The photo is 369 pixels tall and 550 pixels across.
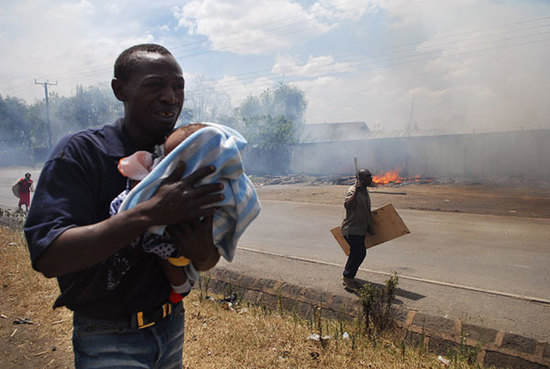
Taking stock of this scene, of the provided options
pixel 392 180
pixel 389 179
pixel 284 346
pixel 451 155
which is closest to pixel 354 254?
pixel 284 346

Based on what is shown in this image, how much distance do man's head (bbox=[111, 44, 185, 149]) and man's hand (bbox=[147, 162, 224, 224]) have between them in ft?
1.09

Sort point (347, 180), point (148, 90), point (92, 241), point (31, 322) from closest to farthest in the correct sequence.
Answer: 1. point (92, 241)
2. point (148, 90)
3. point (31, 322)
4. point (347, 180)

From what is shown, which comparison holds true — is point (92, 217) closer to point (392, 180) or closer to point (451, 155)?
point (392, 180)

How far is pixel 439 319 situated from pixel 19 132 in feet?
217

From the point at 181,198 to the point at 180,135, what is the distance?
0.82ft

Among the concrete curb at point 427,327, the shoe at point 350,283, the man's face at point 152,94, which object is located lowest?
the shoe at point 350,283

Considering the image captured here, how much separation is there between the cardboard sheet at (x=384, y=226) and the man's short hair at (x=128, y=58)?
210 inches

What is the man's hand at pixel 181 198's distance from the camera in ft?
4.03

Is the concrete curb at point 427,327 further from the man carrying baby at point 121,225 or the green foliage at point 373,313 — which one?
the man carrying baby at point 121,225

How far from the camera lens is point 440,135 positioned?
102ft

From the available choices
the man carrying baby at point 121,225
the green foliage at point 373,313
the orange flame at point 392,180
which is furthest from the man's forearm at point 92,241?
the orange flame at point 392,180

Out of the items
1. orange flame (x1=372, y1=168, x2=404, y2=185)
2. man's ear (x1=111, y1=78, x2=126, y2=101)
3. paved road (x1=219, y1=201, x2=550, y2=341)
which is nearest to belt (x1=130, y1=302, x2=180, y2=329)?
man's ear (x1=111, y1=78, x2=126, y2=101)

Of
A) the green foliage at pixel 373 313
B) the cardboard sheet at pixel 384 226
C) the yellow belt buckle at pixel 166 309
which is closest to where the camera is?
the yellow belt buckle at pixel 166 309

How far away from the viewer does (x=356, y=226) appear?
21.1 ft
